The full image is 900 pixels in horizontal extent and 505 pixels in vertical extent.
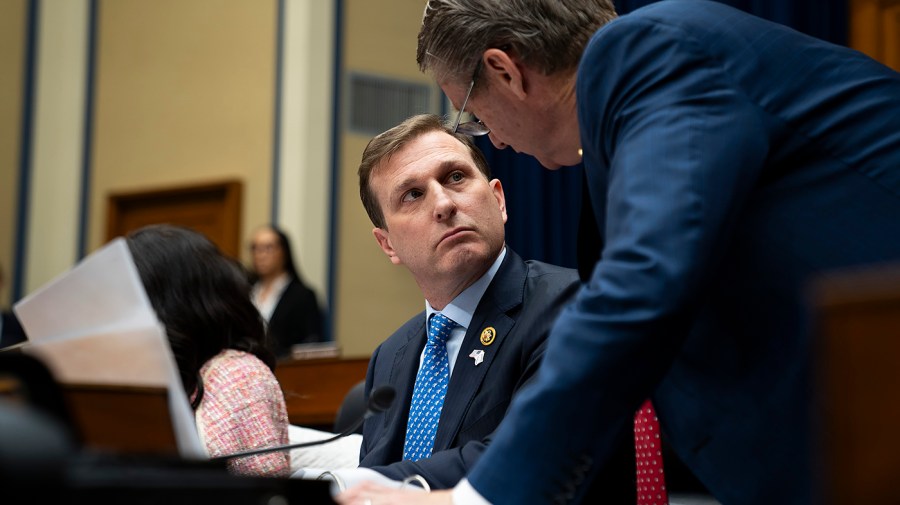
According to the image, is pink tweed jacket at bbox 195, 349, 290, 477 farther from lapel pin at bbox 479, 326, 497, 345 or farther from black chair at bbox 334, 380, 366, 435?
black chair at bbox 334, 380, 366, 435

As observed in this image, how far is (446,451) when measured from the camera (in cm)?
183

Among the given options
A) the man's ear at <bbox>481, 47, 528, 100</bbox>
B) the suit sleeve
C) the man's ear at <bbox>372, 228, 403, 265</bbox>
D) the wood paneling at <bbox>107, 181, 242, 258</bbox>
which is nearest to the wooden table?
the man's ear at <bbox>372, 228, 403, 265</bbox>

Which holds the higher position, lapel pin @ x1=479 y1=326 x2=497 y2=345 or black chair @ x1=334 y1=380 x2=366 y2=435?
lapel pin @ x1=479 y1=326 x2=497 y2=345

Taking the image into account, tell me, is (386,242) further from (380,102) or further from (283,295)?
(380,102)

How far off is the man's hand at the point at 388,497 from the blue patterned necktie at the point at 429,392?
2.60ft

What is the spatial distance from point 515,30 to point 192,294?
1.04 m

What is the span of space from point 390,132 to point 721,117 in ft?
3.91

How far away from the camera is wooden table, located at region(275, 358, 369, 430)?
457cm

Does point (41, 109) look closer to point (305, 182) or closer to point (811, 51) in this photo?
point (305, 182)

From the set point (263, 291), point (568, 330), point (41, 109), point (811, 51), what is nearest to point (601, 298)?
point (568, 330)

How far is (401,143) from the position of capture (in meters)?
2.27

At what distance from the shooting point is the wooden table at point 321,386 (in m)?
4.57

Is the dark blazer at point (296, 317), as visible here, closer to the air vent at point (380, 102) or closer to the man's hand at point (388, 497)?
the air vent at point (380, 102)

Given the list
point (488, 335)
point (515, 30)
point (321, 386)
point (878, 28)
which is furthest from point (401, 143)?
point (878, 28)
